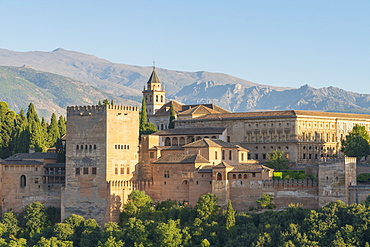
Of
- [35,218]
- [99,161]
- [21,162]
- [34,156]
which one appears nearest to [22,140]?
[34,156]

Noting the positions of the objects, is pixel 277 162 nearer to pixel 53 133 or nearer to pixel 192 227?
pixel 192 227

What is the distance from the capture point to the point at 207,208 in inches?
2724

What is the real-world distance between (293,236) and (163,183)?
57.7 feet

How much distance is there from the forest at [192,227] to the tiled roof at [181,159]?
402 cm

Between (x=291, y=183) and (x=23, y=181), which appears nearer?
(x=291, y=183)

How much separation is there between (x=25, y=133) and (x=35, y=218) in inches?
706

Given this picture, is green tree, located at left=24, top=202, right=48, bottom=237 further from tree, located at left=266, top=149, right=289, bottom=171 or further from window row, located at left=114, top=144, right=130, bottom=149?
tree, located at left=266, top=149, right=289, bottom=171

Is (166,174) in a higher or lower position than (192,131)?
lower

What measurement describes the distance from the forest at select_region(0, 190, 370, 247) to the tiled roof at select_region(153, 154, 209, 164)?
4022mm

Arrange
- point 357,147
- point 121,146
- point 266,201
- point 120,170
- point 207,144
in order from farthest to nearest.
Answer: point 357,147 → point 207,144 → point 121,146 → point 120,170 → point 266,201

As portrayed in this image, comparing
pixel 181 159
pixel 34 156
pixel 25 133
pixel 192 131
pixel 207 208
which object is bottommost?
pixel 207 208

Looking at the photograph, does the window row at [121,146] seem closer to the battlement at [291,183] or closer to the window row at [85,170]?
the window row at [85,170]

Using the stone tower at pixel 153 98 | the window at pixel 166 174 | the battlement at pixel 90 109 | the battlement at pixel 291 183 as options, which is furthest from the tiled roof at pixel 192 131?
the stone tower at pixel 153 98

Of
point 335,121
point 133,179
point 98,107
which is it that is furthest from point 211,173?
point 335,121
